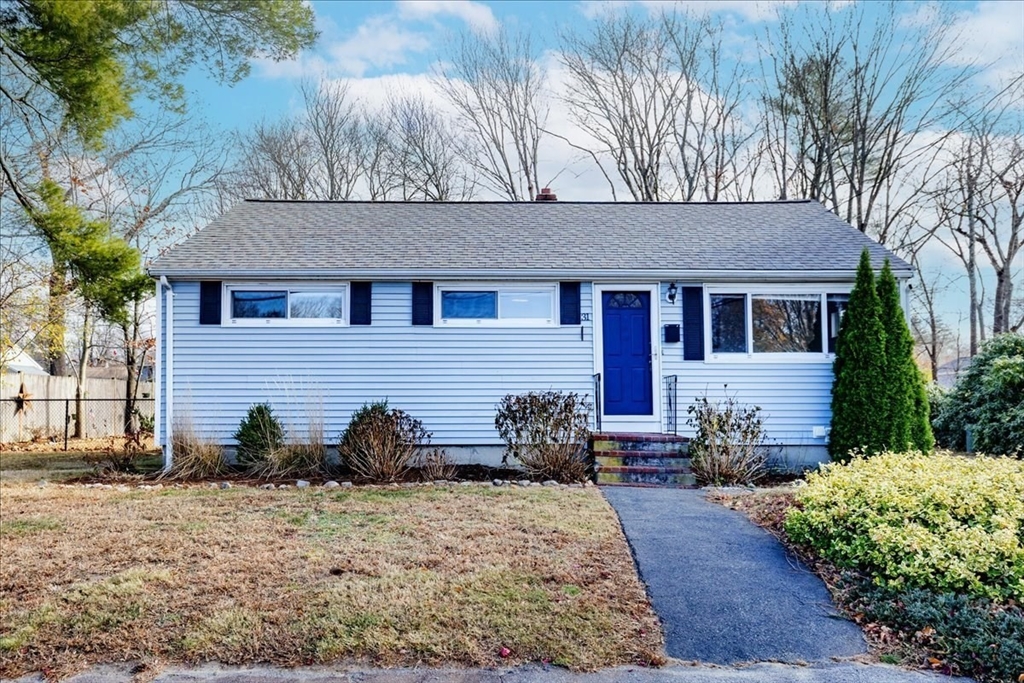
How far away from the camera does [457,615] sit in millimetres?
3809

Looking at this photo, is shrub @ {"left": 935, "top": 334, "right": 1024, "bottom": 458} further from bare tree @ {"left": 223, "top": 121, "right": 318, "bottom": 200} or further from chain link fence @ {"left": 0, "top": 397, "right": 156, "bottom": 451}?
bare tree @ {"left": 223, "top": 121, "right": 318, "bottom": 200}

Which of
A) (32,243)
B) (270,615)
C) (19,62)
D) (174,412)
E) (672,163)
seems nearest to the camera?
(270,615)

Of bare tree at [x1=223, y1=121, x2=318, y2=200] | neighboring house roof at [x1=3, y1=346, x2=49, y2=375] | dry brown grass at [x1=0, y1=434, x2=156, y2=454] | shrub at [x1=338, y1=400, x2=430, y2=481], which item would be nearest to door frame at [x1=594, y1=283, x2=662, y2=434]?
shrub at [x1=338, y1=400, x2=430, y2=481]

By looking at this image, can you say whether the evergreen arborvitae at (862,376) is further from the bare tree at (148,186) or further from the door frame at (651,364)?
the bare tree at (148,186)

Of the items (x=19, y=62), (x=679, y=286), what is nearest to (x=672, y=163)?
(x=679, y=286)

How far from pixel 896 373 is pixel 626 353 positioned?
351cm

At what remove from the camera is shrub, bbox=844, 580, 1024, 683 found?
11.0ft

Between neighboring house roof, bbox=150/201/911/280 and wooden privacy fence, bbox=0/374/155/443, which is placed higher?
neighboring house roof, bbox=150/201/911/280

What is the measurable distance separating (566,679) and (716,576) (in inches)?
69.4

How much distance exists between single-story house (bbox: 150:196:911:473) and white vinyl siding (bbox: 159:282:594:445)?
2 centimetres

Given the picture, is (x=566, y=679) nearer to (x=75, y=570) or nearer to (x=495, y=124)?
(x=75, y=570)

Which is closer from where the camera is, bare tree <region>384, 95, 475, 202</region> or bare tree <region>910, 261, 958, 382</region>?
bare tree <region>910, 261, 958, 382</region>

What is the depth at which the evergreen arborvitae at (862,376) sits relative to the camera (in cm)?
857

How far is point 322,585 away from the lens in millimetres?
4246
